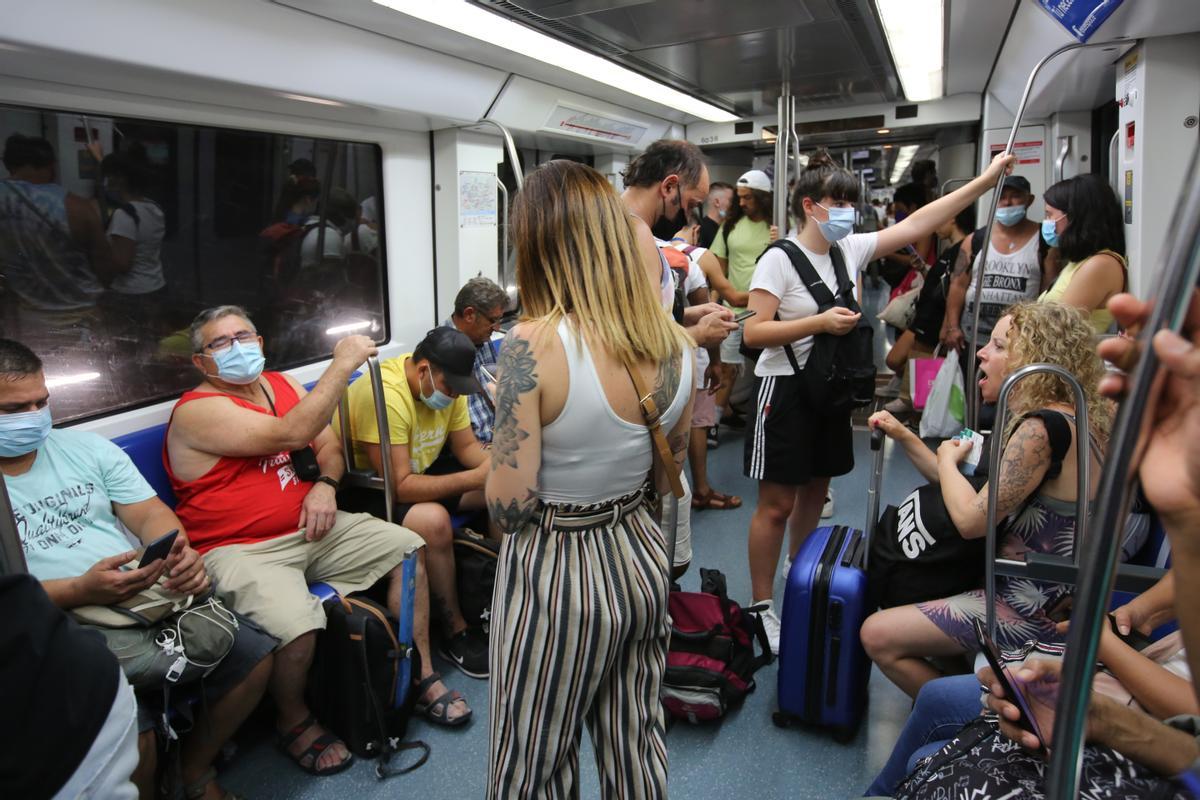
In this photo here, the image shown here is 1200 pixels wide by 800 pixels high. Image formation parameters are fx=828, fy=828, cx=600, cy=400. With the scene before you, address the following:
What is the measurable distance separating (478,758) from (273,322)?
2373 mm

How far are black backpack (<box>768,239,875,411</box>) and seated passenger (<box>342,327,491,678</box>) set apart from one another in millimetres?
1335

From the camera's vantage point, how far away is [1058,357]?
2373 mm

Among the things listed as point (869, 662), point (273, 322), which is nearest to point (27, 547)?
point (273, 322)

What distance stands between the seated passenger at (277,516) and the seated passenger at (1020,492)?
1620mm

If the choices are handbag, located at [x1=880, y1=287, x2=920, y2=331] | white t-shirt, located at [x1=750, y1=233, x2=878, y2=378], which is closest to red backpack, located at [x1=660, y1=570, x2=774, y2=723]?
white t-shirt, located at [x1=750, y1=233, x2=878, y2=378]

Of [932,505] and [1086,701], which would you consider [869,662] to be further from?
[1086,701]

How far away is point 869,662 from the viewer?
9.57ft

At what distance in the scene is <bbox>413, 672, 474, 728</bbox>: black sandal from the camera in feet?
10.0

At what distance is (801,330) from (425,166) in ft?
9.04

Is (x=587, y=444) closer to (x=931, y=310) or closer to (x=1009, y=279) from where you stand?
(x=1009, y=279)

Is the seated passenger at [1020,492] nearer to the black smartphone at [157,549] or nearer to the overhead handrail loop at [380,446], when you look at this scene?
the overhead handrail loop at [380,446]

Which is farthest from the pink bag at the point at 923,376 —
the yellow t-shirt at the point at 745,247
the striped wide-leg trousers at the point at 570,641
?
the striped wide-leg trousers at the point at 570,641

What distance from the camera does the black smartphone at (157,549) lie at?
235 centimetres

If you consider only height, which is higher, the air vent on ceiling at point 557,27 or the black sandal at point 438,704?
the air vent on ceiling at point 557,27
